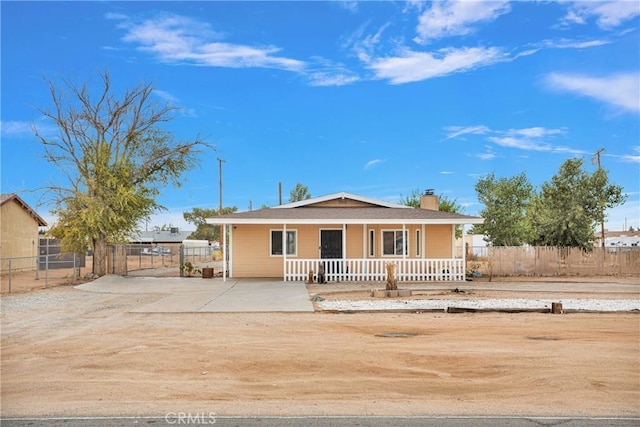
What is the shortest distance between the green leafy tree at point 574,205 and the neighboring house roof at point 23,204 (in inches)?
1168

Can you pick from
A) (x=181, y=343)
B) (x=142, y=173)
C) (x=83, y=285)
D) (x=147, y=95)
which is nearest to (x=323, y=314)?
(x=181, y=343)

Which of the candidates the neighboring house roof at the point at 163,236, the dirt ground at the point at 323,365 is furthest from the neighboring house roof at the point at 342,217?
the neighboring house roof at the point at 163,236

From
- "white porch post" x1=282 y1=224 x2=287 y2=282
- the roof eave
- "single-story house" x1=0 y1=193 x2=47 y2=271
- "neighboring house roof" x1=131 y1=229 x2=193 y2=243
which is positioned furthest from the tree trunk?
"neighboring house roof" x1=131 y1=229 x2=193 y2=243

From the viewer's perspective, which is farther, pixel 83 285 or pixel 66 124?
pixel 66 124

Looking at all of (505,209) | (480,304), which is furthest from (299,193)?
(480,304)

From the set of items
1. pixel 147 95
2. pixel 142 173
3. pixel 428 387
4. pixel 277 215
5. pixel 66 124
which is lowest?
pixel 428 387

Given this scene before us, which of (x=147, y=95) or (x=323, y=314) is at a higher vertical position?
(x=147, y=95)

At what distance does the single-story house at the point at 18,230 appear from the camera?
2992 cm

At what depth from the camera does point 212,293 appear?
1855 cm

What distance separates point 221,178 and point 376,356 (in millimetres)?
48160

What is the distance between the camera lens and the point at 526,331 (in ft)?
36.7

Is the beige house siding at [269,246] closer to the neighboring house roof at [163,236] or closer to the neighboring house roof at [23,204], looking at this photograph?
the neighboring house roof at [23,204]

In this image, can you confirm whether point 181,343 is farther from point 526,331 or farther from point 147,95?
point 147,95

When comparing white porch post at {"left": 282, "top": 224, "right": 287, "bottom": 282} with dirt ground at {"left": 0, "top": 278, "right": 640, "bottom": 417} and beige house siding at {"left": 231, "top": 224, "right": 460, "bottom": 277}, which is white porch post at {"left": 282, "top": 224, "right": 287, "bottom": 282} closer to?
beige house siding at {"left": 231, "top": 224, "right": 460, "bottom": 277}
